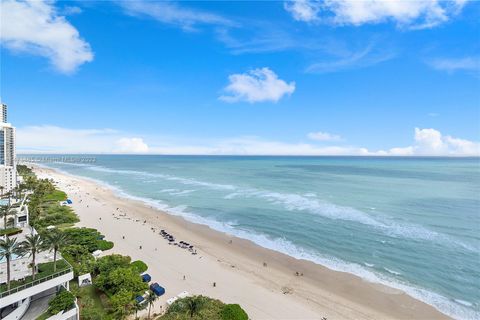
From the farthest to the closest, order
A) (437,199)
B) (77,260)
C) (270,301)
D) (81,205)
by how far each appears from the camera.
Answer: (437,199) < (81,205) < (77,260) < (270,301)

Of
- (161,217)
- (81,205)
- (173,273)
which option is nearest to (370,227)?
(173,273)

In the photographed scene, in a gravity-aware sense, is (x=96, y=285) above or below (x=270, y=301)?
above

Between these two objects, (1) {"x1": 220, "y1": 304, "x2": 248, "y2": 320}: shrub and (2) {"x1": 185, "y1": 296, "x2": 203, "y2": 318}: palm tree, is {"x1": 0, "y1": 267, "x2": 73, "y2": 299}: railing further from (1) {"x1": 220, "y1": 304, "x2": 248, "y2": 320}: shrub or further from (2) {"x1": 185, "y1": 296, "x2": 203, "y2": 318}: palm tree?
(1) {"x1": 220, "y1": 304, "x2": 248, "y2": 320}: shrub

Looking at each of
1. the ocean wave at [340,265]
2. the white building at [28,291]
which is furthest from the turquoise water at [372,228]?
the white building at [28,291]

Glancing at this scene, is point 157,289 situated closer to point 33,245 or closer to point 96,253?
point 33,245

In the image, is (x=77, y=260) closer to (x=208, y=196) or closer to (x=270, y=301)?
(x=270, y=301)

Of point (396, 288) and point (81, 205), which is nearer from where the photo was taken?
point (396, 288)

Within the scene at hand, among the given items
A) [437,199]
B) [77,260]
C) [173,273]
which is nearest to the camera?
[77,260]

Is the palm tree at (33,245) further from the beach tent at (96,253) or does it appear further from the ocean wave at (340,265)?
the ocean wave at (340,265)
